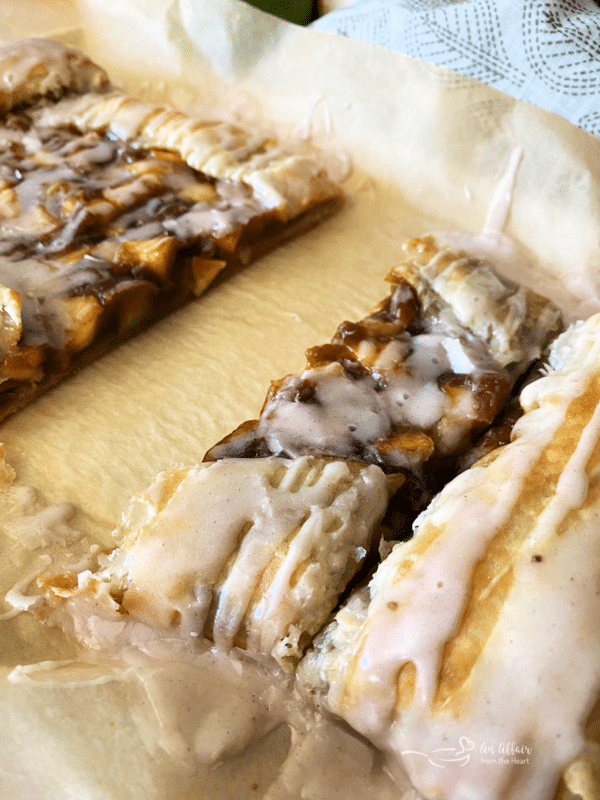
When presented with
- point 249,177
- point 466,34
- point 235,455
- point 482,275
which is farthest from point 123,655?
point 466,34

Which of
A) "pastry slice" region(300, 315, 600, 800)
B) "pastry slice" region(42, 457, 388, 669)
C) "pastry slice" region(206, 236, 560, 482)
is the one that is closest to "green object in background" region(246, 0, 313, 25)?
"pastry slice" region(206, 236, 560, 482)

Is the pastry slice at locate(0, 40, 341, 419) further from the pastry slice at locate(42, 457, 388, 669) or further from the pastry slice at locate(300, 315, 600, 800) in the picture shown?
the pastry slice at locate(300, 315, 600, 800)

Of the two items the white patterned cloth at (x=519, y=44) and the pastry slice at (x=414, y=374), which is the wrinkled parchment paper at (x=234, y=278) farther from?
the pastry slice at (x=414, y=374)

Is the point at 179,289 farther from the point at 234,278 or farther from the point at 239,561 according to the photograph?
the point at 239,561

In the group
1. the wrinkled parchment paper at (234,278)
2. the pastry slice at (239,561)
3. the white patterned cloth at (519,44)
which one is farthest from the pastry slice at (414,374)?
the white patterned cloth at (519,44)

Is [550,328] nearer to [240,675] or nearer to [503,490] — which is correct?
A: [503,490]

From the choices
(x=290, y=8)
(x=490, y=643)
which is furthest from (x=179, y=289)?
(x=290, y=8)
